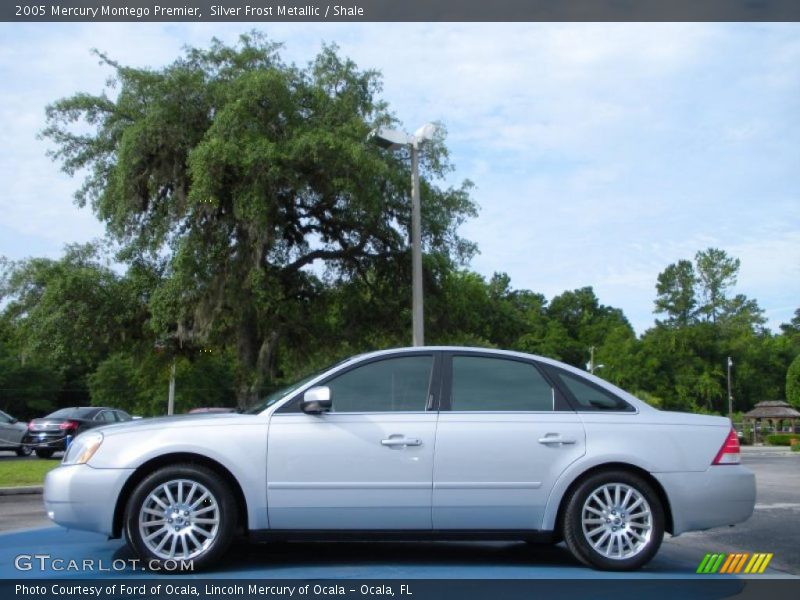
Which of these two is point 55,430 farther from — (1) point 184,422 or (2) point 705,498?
(2) point 705,498

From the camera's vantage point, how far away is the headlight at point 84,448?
6078 millimetres

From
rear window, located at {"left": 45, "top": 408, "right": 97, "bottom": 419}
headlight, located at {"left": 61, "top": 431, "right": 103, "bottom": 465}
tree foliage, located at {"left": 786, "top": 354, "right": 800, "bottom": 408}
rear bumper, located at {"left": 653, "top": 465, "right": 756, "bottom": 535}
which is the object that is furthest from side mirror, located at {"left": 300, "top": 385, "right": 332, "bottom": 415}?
tree foliage, located at {"left": 786, "top": 354, "right": 800, "bottom": 408}

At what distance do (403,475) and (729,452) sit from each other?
2378 mm

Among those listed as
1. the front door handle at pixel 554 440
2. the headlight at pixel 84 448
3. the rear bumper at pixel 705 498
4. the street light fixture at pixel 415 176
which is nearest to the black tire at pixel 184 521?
the headlight at pixel 84 448

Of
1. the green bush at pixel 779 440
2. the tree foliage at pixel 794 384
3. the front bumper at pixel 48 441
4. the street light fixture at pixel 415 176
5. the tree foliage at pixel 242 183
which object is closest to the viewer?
the street light fixture at pixel 415 176

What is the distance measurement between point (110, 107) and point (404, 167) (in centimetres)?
798

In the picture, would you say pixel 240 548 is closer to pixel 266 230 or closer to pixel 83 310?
pixel 266 230

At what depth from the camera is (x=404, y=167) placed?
23688mm

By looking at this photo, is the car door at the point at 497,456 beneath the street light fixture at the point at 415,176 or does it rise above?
beneath

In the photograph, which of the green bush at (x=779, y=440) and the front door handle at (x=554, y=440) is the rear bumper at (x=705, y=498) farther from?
the green bush at (x=779, y=440)

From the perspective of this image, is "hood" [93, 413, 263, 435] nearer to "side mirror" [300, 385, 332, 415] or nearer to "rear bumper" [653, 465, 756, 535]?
"side mirror" [300, 385, 332, 415]

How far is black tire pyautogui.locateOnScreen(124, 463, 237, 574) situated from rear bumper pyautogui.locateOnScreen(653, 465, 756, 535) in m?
3.01

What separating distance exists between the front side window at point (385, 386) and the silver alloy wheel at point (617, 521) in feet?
4.55
